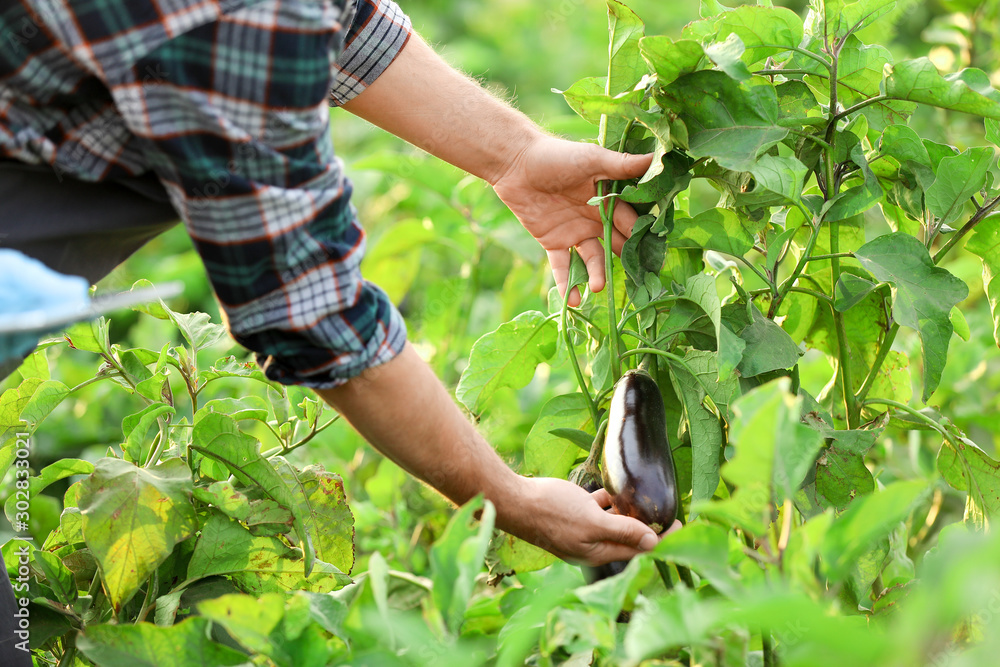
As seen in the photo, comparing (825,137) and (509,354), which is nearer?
(825,137)

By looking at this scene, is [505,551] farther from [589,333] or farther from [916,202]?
[916,202]

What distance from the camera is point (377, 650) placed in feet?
1.75

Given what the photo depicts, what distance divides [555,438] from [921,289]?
40 centimetres

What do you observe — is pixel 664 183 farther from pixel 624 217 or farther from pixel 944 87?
pixel 944 87

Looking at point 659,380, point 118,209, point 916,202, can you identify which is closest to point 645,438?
point 659,380

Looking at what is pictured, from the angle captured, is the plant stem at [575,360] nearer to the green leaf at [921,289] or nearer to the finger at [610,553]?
the finger at [610,553]

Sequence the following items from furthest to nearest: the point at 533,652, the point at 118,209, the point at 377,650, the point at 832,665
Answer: the point at 533,652
the point at 118,209
the point at 377,650
the point at 832,665

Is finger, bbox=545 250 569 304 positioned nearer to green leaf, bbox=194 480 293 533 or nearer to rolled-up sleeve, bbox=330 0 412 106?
rolled-up sleeve, bbox=330 0 412 106

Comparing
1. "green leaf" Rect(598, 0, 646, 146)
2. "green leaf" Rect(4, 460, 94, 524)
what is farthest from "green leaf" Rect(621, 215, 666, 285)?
"green leaf" Rect(4, 460, 94, 524)

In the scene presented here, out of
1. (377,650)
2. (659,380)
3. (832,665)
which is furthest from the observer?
(659,380)

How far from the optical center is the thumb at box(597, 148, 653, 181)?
32.3 inches

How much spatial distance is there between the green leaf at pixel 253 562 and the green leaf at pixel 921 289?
1.93ft

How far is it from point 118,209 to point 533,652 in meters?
0.52

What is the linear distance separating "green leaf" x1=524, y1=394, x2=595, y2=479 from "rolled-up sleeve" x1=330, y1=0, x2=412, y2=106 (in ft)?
1.40
